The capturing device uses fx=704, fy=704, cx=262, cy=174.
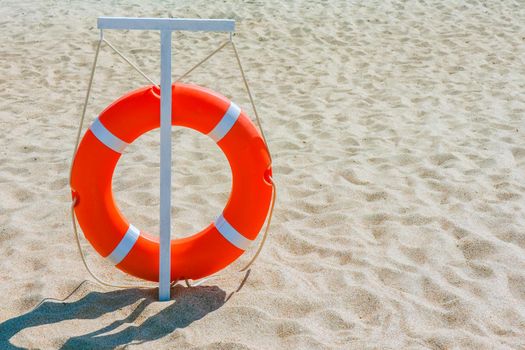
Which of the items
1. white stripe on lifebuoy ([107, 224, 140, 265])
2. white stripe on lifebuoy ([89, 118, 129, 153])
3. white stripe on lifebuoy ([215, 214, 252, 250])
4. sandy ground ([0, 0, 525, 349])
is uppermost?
white stripe on lifebuoy ([89, 118, 129, 153])

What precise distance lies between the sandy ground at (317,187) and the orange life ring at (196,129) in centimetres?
17

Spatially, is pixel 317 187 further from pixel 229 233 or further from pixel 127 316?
pixel 127 316

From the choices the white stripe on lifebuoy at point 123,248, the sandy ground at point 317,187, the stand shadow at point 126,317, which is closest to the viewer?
the stand shadow at point 126,317

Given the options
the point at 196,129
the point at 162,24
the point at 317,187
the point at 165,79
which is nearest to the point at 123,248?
the point at 196,129

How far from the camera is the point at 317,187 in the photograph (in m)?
4.16

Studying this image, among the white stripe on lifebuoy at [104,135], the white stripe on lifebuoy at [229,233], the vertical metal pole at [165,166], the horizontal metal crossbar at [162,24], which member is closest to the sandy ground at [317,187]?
the vertical metal pole at [165,166]

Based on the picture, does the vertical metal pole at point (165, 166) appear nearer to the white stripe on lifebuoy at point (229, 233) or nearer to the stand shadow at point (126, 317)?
the stand shadow at point (126, 317)

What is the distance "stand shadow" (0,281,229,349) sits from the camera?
265 centimetres

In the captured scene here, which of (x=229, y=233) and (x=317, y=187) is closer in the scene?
(x=229, y=233)

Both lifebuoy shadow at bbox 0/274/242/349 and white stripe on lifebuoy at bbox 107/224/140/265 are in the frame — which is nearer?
lifebuoy shadow at bbox 0/274/242/349

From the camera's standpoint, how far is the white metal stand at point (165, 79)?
2.66 metres

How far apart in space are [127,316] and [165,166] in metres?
0.62

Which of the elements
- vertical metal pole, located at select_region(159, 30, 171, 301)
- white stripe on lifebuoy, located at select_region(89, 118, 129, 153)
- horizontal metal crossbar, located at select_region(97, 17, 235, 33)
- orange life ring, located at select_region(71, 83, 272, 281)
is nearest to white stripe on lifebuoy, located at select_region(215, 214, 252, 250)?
orange life ring, located at select_region(71, 83, 272, 281)

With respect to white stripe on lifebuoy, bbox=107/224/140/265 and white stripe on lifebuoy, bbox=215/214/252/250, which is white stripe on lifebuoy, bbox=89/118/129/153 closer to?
white stripe on lifebuoy, bbox=107/224/140/265
